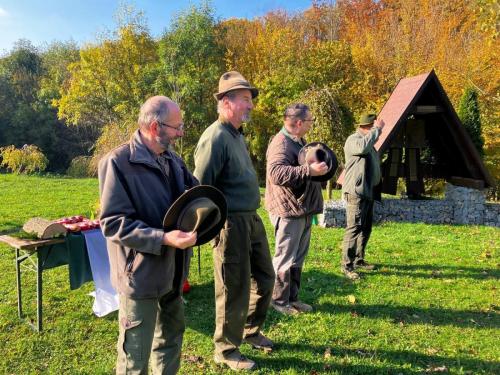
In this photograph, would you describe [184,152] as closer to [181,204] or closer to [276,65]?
[276,65]

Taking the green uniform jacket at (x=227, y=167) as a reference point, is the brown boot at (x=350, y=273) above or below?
below

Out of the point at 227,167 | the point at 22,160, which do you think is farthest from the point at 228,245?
the point at 22,160

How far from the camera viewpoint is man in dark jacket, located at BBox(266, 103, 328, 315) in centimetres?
414

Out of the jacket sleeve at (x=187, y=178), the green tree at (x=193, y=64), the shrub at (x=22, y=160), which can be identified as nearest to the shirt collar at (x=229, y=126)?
the jacket sleeve at (x=187, y=178)

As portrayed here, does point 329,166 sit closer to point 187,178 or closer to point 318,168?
point 318,168

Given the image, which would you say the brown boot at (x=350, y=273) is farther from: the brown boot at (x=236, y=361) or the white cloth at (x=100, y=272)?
the white cloth at (x=100, y=272)

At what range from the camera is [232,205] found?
3311 mm

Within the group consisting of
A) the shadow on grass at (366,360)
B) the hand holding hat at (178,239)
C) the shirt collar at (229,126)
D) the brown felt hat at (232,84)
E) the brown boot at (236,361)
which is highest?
the brown felt hat at (232,84)

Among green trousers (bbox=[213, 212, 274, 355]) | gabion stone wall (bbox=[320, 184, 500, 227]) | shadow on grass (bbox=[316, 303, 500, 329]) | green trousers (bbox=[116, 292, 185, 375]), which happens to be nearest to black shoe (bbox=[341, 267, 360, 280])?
shadow on grass (bbox=[316, 303, 500, 329])

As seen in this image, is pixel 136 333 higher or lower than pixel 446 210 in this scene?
→ lower

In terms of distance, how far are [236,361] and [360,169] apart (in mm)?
3260

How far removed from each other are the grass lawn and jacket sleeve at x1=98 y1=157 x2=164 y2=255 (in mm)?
1751

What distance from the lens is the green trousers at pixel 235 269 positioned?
3.32 m

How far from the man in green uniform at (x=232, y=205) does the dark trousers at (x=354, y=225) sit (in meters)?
2.57
